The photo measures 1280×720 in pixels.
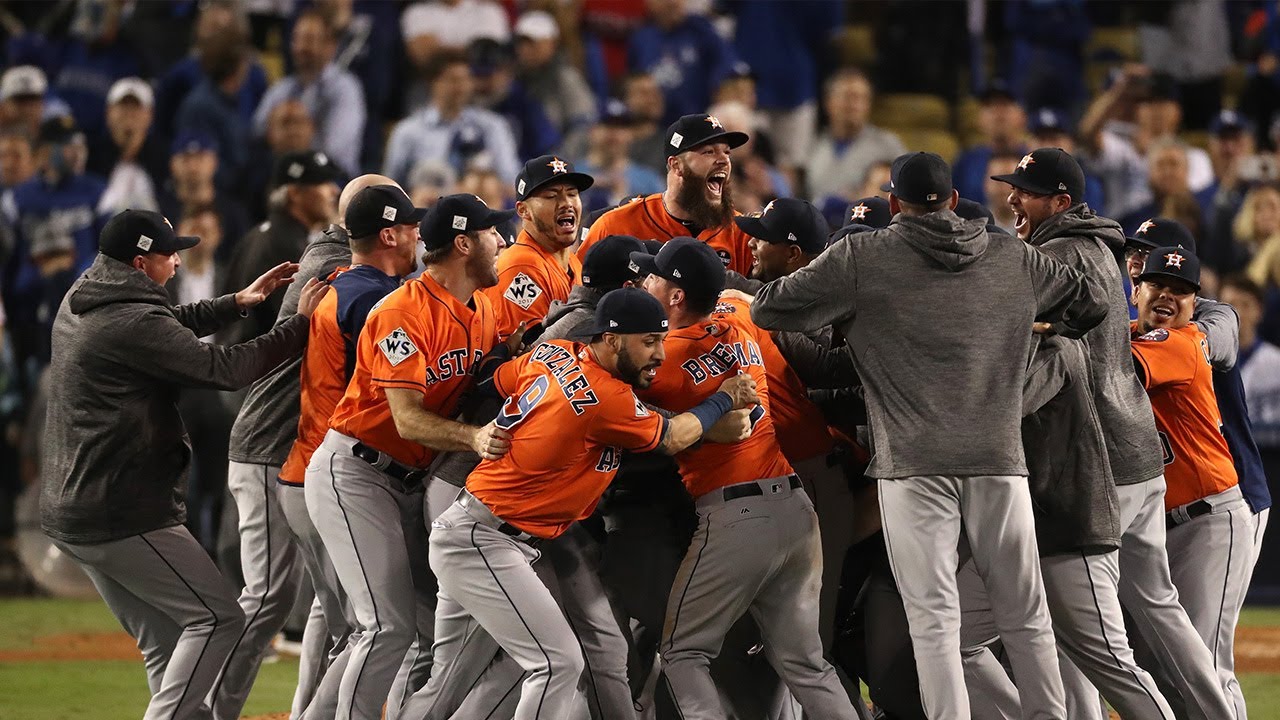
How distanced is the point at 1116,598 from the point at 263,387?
3.61 m

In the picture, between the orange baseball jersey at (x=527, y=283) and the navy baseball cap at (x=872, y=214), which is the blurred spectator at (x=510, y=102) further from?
the navy baseball cap at (x=872, y=214)

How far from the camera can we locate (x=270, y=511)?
701 centimetres

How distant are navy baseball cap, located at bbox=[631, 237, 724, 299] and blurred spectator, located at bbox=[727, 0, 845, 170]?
7847 millimetres

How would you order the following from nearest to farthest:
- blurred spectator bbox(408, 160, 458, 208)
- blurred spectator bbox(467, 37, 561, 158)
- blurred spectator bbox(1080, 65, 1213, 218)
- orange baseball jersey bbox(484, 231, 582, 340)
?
orange baseball jersey bbox(484, 231, 582, 340), blurred spectator bbox(408, 160, 458, 208), blurred spectator bbox(1080, 65, 1213, 218), blurred spectator bbox(467, 37, 561, 158)

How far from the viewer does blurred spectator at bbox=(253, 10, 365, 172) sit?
1343 cm

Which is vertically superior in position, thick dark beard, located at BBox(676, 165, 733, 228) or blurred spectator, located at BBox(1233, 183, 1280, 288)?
thick dark beard, located at BBox(676, 165, 733, 228)

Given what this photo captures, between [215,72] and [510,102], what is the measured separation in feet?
7.97

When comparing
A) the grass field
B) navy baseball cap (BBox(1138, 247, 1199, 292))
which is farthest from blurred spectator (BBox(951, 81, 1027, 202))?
navy baseball cap (BBox(1138, 247, 1199, 292))

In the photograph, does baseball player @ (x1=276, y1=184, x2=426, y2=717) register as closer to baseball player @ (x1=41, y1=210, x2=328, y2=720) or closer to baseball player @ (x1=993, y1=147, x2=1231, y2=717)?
baseball player @ (x1=41, y1=210, x2=328, y2=720)

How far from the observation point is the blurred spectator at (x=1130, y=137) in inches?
518

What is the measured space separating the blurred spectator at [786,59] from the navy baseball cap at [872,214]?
671 cm

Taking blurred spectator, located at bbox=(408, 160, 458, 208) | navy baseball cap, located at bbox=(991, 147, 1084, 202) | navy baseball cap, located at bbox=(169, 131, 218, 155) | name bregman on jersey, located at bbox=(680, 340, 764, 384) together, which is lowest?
blurred spectator, located at bbox=(408, 160, 458, 208)

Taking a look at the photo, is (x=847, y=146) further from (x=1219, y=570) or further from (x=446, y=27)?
(x=1219, y=570)

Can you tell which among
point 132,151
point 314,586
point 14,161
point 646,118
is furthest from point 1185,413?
point 14,161
